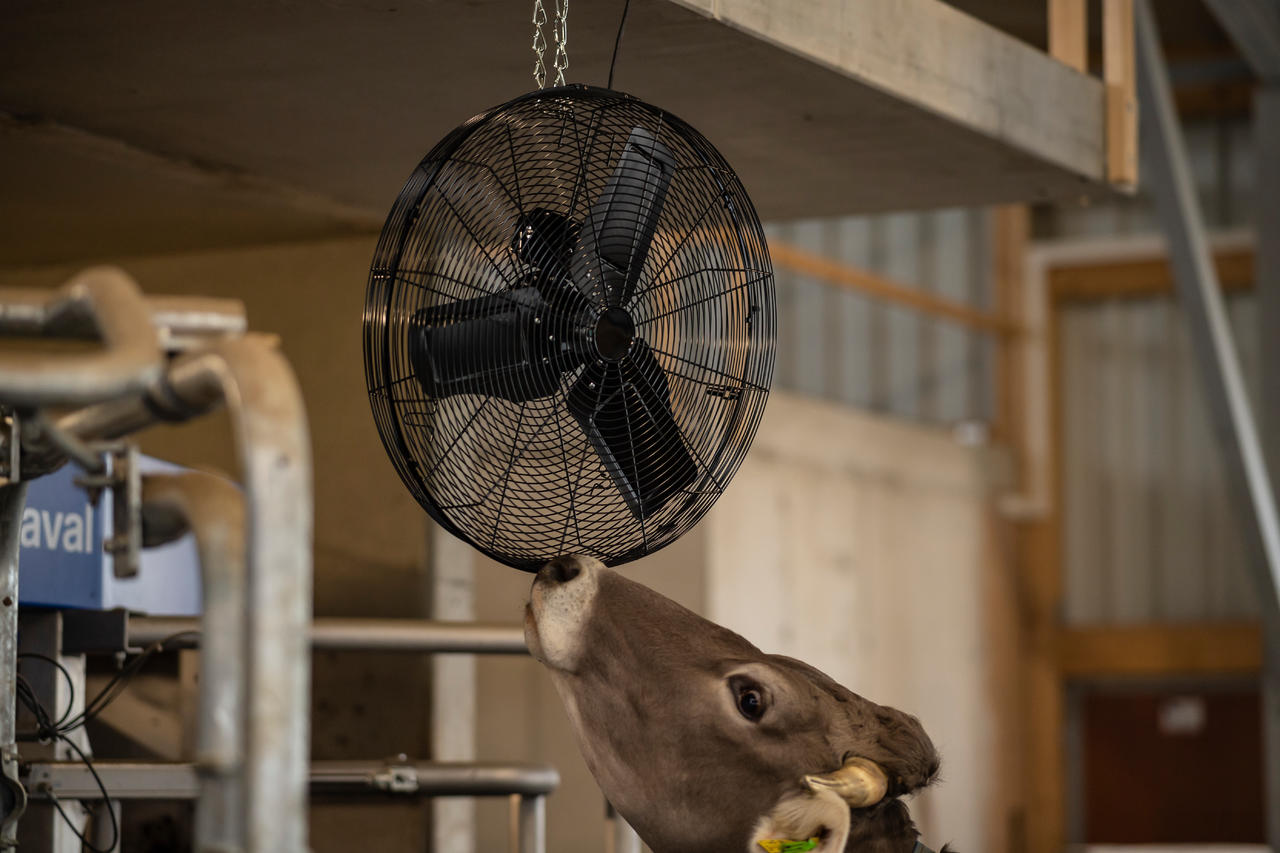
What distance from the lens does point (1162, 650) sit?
10078 millimetres

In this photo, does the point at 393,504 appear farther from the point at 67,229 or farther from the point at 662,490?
the point at 662,490

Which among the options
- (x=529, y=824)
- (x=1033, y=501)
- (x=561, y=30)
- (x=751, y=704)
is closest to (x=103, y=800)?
(x=529, y=824)

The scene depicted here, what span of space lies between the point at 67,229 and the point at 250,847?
315cm

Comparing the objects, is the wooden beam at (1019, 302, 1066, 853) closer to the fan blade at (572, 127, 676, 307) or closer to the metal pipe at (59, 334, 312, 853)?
the fan blade at (572, 127, 676, 307)

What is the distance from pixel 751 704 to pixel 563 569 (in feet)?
1.20

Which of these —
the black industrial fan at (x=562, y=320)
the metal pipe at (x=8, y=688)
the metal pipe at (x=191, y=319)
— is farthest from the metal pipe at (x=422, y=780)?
the metal pipe at (x=191, y=319)

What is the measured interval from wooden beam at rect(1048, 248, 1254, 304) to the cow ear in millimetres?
8500

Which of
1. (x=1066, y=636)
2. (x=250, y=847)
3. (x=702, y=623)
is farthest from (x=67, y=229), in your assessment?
(x=1066, y=636)

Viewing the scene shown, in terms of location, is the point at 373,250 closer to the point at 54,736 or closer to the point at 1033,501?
the point at 54,736

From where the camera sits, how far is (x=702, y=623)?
2.48 m

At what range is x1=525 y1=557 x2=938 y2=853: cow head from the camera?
2342mm

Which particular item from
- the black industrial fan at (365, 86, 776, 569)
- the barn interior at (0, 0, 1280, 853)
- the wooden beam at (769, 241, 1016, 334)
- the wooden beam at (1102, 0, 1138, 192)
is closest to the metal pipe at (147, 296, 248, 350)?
the barn interior at (0, 0, 1280, 853)

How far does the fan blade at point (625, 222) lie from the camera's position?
7.06 ft

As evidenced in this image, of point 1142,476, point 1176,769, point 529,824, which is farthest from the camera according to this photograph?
point 1142,476
